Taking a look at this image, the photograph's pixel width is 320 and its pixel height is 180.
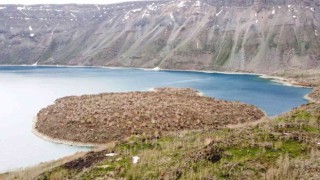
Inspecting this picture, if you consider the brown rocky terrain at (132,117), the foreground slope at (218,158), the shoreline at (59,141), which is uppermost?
the foreground slope at (218,158)

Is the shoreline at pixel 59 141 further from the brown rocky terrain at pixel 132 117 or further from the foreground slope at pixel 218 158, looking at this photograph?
the foreground slope at pixel 218 158

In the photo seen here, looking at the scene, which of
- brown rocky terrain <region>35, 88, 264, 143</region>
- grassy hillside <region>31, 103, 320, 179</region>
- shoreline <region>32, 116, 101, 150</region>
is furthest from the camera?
brown rocky terrain <region>35, 88, 264, 143</region>

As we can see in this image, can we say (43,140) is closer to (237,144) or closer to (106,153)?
(106,153)

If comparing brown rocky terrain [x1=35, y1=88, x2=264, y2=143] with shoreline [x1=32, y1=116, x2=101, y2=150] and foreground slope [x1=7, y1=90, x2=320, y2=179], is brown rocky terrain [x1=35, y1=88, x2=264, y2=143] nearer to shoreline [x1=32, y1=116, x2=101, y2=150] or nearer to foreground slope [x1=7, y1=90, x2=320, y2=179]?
shoreline [x1=32, y1=116, x2=101, y2=150]

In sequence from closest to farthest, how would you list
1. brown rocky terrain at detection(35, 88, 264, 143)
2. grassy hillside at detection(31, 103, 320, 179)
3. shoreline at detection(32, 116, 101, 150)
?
1. grassy hillside at detection(31, 103, 320, 179)
2. shoreline at detection(32, 116, 101, 150)
3. brown rocky terrain at detection(35, 88, 264, 143)

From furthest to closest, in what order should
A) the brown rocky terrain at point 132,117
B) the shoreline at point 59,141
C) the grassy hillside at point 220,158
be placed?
the brown rocky terrain at point 132,117
the shoreline at point 59,141
the grassy hillside at point 220,158

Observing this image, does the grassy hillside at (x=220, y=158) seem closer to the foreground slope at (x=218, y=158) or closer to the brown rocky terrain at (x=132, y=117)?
the foreground slope at (x=218, y=158)

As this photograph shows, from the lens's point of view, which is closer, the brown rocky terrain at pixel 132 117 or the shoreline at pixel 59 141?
the shoreline at pixel 59 141

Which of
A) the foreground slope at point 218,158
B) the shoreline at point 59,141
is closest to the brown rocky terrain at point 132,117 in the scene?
the shoreline at point 59,141

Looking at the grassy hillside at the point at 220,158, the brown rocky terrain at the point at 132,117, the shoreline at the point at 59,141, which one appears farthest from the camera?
the brown rocky terrain at the point at 132,117

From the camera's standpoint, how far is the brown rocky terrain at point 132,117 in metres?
56.7

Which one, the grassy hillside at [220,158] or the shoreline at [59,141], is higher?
the grassy hillside at [220,158]

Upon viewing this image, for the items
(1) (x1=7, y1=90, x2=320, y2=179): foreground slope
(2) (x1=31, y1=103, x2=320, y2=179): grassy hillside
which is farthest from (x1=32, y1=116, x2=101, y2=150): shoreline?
(1) (x1=7, y1=90, x2=320, y2=179): foreground slope

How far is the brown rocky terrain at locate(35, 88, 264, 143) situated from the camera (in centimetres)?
5672
